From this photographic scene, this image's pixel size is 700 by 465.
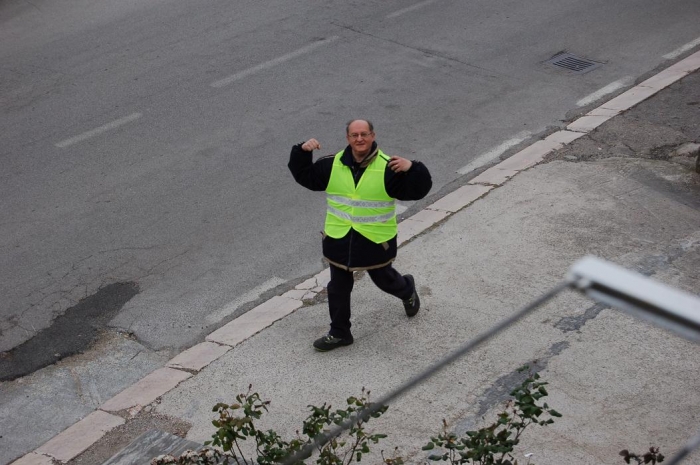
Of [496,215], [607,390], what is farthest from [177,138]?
[607,390]

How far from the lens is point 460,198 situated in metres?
8.77

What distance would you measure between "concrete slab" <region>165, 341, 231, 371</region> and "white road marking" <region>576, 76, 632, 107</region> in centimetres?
572

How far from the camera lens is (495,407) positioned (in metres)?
5.82

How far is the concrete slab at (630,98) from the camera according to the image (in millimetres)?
10508

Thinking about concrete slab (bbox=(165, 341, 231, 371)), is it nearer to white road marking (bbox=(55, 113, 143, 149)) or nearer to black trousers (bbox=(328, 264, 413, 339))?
black trousers (bbox=(328, 264, 413, 339))

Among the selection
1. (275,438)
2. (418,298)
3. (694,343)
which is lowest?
(694,343)

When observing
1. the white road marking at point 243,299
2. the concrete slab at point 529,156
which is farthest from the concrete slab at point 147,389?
the concrete slab at point 529,156

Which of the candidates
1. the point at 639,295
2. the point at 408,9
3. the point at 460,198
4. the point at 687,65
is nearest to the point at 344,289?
the point at 460,198

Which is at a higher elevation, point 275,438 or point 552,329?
point 275,438

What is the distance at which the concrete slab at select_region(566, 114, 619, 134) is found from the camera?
1001 cm

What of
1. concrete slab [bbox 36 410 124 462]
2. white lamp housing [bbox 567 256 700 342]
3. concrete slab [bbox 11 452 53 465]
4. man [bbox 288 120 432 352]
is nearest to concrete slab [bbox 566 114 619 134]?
man [bbox 288 120 432 352]

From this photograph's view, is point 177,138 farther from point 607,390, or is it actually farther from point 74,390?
point 607,390

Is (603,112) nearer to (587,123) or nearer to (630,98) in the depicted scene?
(587,123)

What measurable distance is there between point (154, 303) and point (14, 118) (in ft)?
14.5
